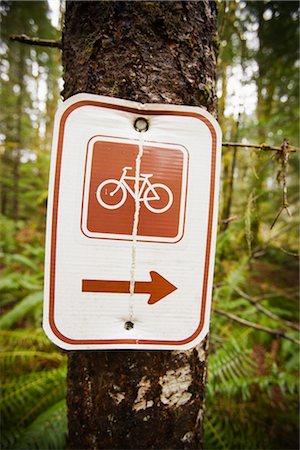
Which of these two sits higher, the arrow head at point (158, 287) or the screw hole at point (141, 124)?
the screw hole at point (141, 124)

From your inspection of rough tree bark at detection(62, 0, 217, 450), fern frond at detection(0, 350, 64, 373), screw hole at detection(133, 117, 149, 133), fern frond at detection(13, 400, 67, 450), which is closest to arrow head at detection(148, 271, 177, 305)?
rough tree bark at detection(62, 0, 217, 450)

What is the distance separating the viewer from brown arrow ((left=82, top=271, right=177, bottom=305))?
0.61m

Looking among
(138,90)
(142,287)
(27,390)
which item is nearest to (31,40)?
(138,90)

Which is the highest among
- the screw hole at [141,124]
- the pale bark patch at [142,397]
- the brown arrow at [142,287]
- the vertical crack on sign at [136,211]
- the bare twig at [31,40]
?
the bare twig at [31,40]

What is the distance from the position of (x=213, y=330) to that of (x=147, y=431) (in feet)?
5.09

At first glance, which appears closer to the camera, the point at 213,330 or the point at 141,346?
the point at 141,346

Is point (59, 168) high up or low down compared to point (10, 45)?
down

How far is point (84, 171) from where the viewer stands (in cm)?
61

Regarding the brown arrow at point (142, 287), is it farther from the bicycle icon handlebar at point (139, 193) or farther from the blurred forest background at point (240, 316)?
the blurred forest background at point (240, 316)

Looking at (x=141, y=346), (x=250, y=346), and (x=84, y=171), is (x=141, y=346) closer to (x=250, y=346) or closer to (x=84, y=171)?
(x=84, y=171)

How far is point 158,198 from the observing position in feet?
2.08

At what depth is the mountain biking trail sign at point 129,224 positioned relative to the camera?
60 centimetres

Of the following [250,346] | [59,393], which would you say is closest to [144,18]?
[59,393]

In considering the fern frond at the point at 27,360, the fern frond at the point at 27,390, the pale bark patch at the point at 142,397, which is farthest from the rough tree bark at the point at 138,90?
the fern frond at the point at 27,360
